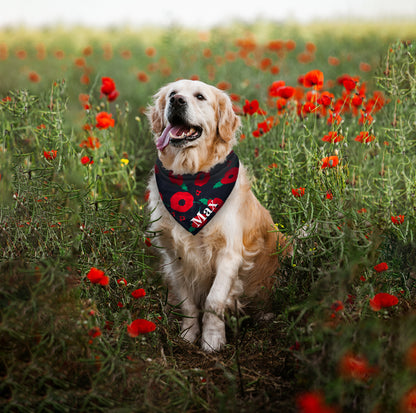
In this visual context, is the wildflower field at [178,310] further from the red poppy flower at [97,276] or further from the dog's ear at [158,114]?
the dog's ear at [158,114]

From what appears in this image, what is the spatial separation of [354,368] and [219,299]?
47.0 inches

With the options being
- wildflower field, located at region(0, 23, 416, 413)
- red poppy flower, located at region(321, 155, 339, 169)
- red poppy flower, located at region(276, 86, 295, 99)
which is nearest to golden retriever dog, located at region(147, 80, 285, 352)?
wildflower field, located at region(0, 23, 416, 413)

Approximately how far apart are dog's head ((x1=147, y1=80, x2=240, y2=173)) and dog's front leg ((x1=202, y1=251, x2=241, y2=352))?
59 cm

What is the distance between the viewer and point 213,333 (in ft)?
8.93

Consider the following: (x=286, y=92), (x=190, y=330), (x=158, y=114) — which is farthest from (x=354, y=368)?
(x=158, y=114)

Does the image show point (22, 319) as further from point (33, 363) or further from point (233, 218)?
point (233, 218)

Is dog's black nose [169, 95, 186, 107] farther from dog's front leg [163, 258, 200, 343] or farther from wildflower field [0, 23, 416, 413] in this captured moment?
dog's front leg [163, 258, 200, 343]

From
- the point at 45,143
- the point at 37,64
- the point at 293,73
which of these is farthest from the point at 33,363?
the point at 37,64

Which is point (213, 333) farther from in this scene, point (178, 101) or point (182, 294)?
point (178, 101)

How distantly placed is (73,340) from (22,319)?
0.21m

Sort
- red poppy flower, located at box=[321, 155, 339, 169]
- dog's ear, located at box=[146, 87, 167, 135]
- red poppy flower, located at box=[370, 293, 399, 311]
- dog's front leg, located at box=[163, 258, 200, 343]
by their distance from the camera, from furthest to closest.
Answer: dog's ear, located at box=[146, 87, 167, 135] < dog's front leg, located at box=[163, 258, 200, 343] < red poppy flower, located at box=[321, 155, 339, 169] < red poppy flower, located at box=[370, 293, 399, 311]

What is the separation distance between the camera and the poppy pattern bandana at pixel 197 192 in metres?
2.80

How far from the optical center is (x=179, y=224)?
2885 millimetres

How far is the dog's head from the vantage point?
282 centimetres
